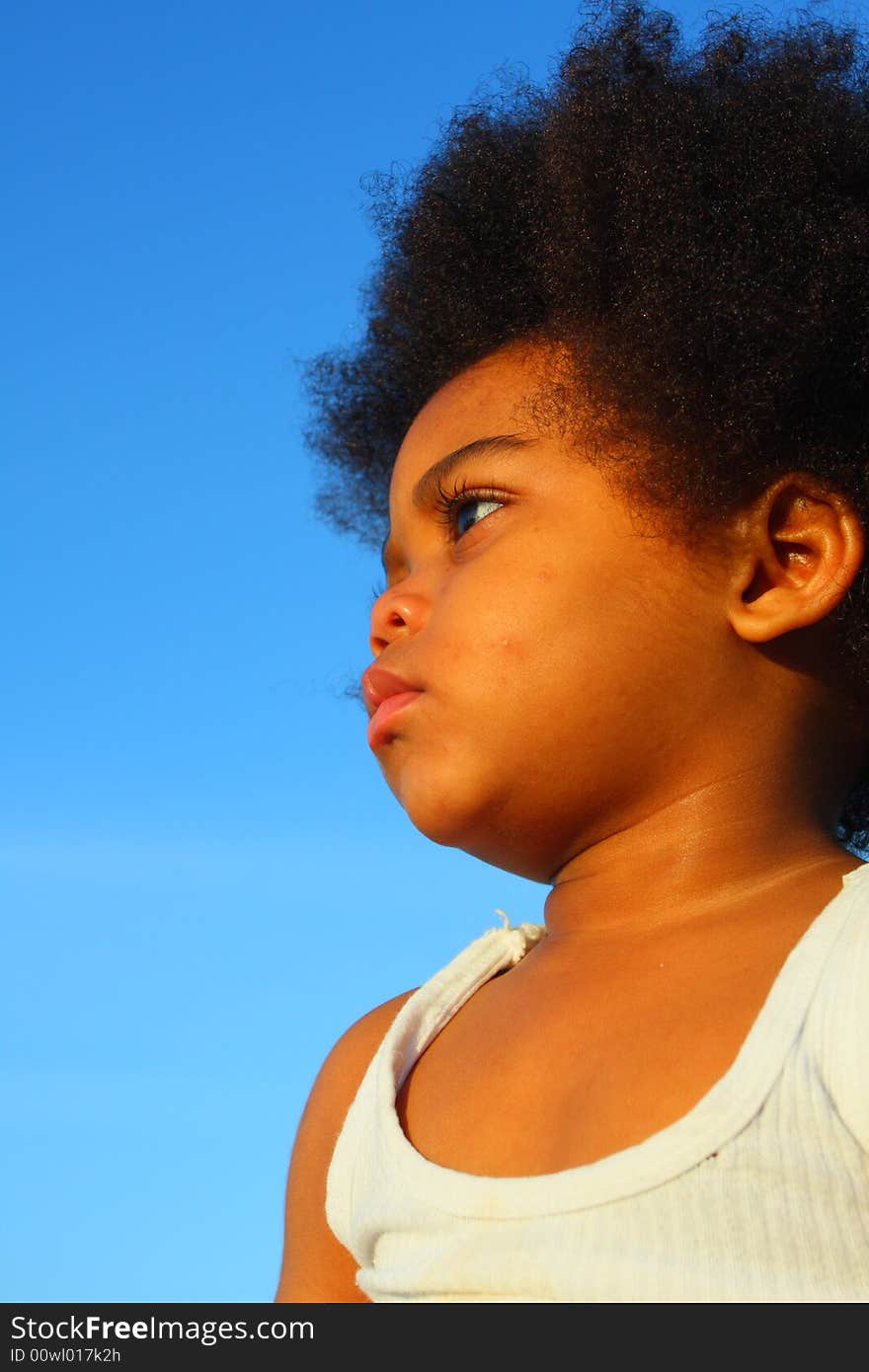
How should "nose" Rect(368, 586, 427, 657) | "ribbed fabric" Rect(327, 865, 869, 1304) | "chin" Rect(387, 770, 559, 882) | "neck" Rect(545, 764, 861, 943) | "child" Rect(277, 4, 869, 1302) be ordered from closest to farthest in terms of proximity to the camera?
1. "ribbed fabric" Rect(327, 865, 869, 1304)
2. "child" Rect(277, 4, 869, 1302)
3. "neck" Rect(545, 764, 861, 943)
4. "chin" Rect(387, 770, 559, 882)
5. "nose" Rect(368, 586, 427, 657)

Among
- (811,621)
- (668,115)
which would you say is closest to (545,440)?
(811,621)

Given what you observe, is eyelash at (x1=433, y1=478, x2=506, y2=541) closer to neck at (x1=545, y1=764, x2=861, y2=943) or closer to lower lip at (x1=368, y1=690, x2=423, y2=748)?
lower lip at (x1=368, y1=690, x2=423, y2=748)

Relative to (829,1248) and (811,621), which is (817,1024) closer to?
(829,1248)

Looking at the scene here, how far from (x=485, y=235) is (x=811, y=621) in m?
1.15

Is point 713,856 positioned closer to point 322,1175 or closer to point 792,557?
point 792,557

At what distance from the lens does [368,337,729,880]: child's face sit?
2094 millimetres

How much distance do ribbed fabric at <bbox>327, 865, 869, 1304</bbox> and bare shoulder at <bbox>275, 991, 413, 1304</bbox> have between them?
41 centimetres

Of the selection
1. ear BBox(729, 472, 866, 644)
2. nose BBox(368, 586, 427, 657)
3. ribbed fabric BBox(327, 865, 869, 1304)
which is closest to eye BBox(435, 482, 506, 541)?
nose BBox(368, 586, 427, 657)

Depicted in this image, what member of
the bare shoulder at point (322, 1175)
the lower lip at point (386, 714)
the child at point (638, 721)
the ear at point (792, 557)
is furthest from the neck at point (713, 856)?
the bare shoulder at point (322, 1175)

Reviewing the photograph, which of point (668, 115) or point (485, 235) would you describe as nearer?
point (668, 115)

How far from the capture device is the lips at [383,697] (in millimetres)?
2232

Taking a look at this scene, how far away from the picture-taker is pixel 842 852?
2.13m

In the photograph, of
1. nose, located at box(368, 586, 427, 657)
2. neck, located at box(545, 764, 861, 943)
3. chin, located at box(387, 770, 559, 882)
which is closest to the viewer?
neck, located at box(545, 764, 861, 943)
